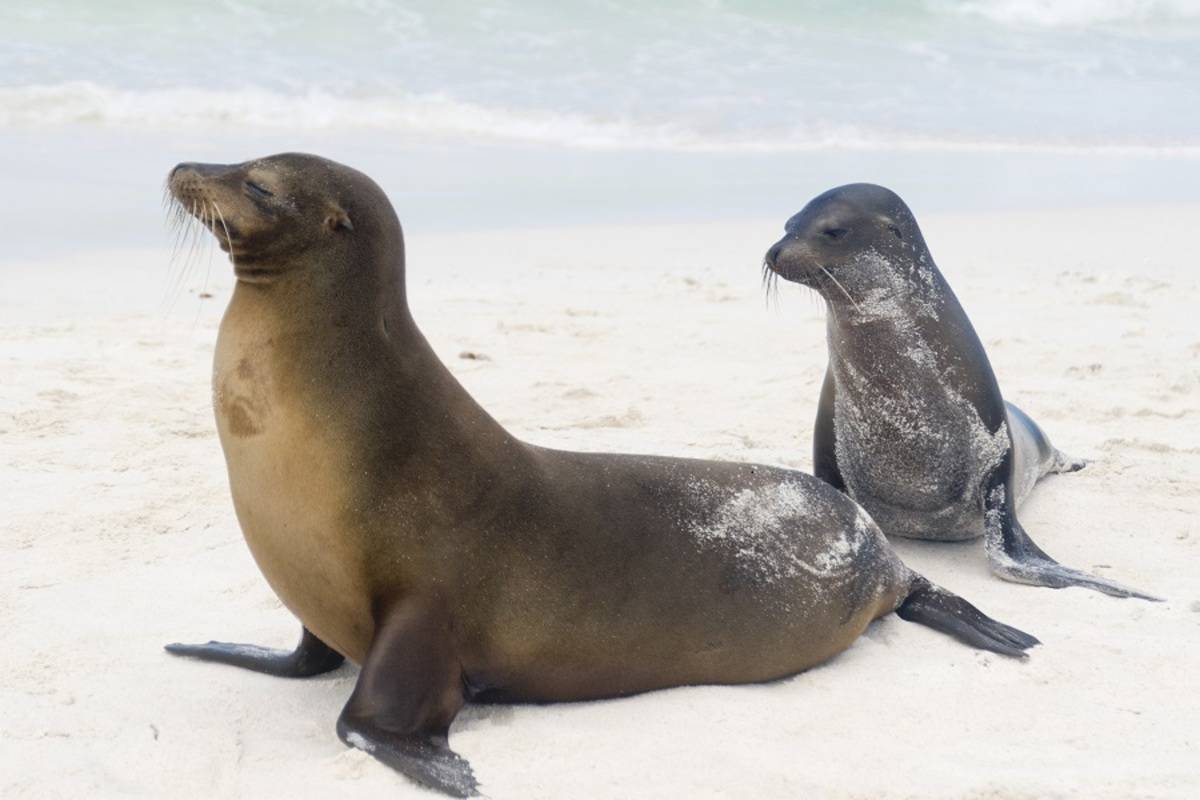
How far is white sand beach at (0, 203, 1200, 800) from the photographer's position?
2.82 metres

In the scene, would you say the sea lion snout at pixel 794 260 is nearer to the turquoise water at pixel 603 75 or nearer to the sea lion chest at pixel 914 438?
the sea lion chest at pixel 914 438

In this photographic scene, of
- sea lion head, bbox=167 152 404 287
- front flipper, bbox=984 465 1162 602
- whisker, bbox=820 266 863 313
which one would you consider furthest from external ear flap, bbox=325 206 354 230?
front flipper, bbox=984 465 1162 602

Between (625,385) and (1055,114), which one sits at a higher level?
(1055,114)

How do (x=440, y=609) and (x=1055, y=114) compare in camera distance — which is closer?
(x=440, y=609)

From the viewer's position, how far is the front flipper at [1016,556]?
420 cm

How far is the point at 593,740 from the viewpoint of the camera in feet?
9.54

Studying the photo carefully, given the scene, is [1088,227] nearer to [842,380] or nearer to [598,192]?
[598,192]

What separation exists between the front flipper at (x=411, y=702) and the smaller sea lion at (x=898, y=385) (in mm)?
2175

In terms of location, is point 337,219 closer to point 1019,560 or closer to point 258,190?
point 258,190

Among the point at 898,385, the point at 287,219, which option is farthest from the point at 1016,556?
the point at 287,219

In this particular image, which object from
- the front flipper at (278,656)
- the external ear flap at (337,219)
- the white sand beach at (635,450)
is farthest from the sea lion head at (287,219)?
the white sand beach at (635,450)

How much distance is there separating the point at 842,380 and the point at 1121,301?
14.0ft

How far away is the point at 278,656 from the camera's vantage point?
11.0 feet

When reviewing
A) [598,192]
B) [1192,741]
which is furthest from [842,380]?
[598,192]
